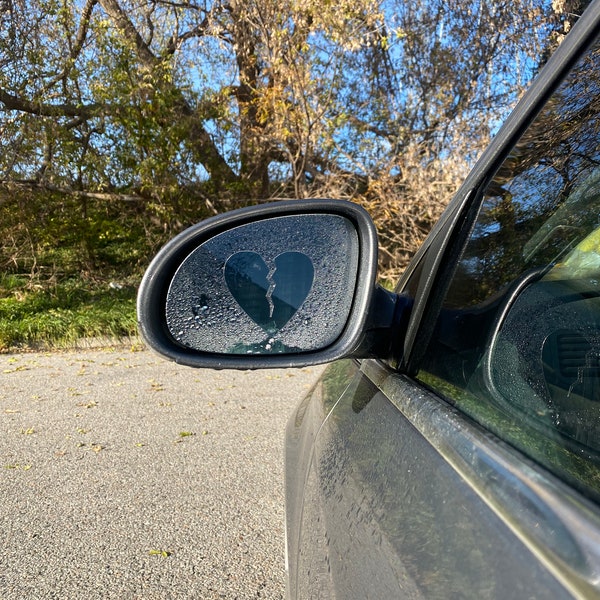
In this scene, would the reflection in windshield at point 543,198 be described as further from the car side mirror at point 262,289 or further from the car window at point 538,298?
the car side mirror at point 262,289

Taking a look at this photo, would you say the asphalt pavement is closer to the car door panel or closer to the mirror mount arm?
the car door panel

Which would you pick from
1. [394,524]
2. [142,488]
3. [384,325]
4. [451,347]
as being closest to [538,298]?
[451,347]

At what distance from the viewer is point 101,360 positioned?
795 cm

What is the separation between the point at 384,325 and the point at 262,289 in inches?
11.1

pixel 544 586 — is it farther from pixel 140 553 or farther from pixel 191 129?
pixel 191 129

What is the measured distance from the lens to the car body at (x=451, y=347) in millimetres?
773

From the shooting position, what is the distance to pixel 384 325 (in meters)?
1.33

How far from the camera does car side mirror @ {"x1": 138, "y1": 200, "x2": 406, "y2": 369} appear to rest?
1.35 metres

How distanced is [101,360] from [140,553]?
5.29 metres

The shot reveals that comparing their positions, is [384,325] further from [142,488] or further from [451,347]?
[142,488]

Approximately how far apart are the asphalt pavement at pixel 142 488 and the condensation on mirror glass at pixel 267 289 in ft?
5.77

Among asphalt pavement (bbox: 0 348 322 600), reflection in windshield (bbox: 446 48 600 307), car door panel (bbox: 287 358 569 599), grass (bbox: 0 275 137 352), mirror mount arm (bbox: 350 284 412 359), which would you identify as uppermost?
reflection in windshield (bbox: 446 48 600 307)

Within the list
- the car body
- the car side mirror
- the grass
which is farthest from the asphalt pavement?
the grass

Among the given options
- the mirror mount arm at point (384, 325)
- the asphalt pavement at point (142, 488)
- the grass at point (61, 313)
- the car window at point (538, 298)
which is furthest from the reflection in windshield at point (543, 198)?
the grass at point (61, 313)
